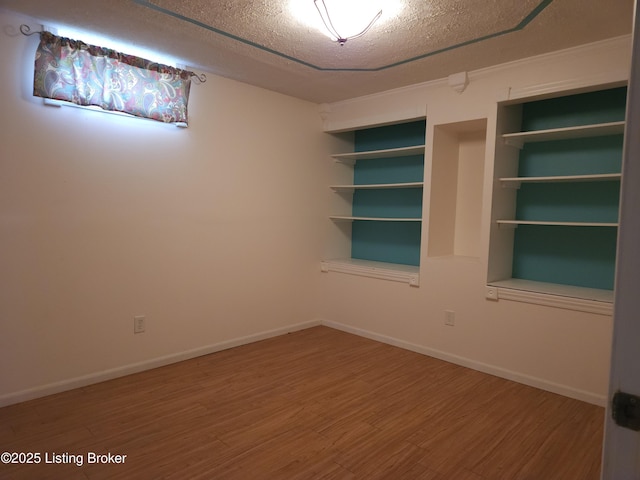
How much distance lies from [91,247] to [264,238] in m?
1.55

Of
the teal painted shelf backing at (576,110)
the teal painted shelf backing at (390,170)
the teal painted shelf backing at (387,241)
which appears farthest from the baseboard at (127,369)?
the teal painted shelf backing at (576,110)

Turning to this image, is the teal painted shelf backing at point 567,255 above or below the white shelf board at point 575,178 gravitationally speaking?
below

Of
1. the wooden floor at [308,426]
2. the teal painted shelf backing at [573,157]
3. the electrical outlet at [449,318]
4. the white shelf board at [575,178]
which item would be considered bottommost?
the wooden floor at [308,426]

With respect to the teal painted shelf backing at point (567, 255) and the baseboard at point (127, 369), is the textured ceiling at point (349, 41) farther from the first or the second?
the baseboard at point (127, 369)

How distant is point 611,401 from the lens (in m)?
0.65

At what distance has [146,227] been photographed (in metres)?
3.17

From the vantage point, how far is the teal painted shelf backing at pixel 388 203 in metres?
4.23

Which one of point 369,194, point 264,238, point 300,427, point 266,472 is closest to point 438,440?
point 300,427

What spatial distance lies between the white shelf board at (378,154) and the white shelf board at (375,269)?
116 cm

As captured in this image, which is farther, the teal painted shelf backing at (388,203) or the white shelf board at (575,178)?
the teal painted shelf backing at (388,203)

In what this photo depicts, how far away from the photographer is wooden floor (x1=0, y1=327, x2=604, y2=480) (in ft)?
6.67

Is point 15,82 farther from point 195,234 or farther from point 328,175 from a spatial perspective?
point 328,175

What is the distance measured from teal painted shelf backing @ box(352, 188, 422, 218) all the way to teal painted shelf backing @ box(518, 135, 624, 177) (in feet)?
3.48

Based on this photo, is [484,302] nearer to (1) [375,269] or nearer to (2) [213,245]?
(1) [375,269]
